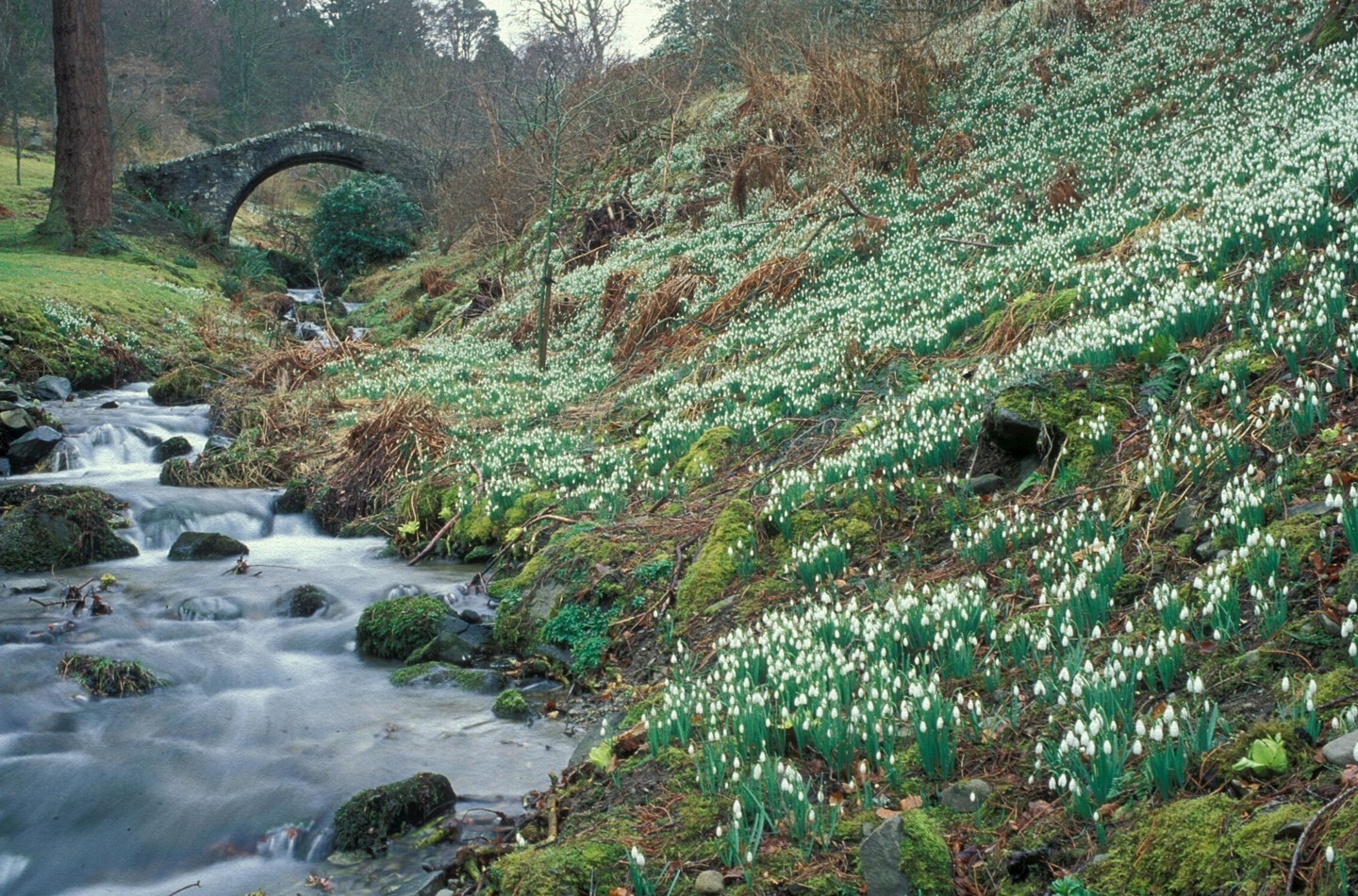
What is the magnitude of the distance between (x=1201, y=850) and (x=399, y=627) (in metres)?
5.89

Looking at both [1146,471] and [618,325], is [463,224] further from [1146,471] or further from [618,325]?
[1146,471]

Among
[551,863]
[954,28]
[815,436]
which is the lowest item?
[551,863]

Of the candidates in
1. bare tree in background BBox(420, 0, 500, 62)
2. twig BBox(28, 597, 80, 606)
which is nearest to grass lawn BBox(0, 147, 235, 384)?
twig BBox(28, 597, 80, 606)

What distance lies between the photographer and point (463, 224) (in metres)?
31.2

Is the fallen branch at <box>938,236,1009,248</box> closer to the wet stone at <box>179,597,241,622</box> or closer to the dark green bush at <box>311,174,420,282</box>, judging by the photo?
the wet stone at <box>179,597,241,622</box>

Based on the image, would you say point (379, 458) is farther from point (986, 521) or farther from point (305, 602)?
point (986, 521)

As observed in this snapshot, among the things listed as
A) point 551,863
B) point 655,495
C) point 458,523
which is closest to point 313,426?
point 458,523

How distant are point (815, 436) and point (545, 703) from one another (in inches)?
127

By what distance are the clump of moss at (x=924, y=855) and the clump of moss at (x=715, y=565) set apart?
3196mm

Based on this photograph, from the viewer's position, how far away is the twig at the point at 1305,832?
2.28m

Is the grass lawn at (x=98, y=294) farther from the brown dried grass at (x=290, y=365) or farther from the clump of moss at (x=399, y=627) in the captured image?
the clump of moss at (x=399, y=627)

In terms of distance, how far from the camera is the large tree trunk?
2375cm

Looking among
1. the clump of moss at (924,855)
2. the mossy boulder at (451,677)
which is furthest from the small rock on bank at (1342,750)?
the mossy boulder at (451,677)

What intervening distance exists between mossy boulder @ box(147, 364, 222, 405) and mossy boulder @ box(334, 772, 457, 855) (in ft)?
44.0
